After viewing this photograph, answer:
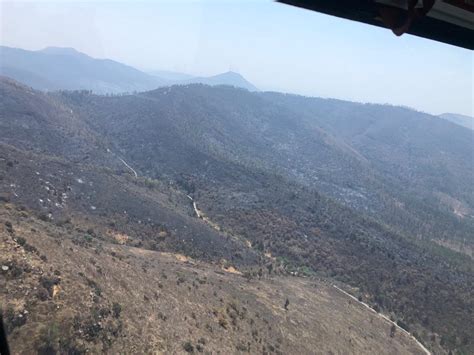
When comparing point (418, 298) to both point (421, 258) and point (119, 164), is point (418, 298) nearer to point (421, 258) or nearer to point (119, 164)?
point (421, 258)

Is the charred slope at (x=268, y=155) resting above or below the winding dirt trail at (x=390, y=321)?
above

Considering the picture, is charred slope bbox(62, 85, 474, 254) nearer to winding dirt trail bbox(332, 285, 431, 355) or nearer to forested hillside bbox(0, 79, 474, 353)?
forested hillside bbox(0, 79, 474, 353)

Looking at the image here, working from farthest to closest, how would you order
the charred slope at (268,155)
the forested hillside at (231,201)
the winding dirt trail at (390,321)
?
the charred slope at (268,155), the forested hillside at (231,201), the winding dirt trail at (390,321)

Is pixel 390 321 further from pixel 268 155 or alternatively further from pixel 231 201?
pixel 268 155

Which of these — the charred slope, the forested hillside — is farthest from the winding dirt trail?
the charred slope

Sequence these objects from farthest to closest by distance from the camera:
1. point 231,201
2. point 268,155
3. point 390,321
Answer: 1. point 268,155
2. point 231,201
3. point 390,321

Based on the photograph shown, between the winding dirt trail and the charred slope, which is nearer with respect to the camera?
the winding dirt trail

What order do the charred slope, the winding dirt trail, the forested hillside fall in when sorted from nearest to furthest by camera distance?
1. the winding dirt trail
2. the forested hillside
3. the charred slope

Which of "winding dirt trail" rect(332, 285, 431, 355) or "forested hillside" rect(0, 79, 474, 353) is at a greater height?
"forested hillside" rect(0, 79, 474, 353)

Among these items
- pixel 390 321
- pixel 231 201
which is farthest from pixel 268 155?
pixel 390 321

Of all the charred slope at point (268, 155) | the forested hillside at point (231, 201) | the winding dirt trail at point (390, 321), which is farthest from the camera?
the charred slope at point (268, 155)

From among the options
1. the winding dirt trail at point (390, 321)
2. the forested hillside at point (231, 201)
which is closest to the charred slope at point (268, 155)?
the forested hillside at point (231, 201)

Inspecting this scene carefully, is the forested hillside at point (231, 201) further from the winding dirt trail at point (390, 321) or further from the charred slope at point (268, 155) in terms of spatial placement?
the winding dirt trail at point (390, 321)

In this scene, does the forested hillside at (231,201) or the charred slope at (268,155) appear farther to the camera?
the charred slope at (268,155)
